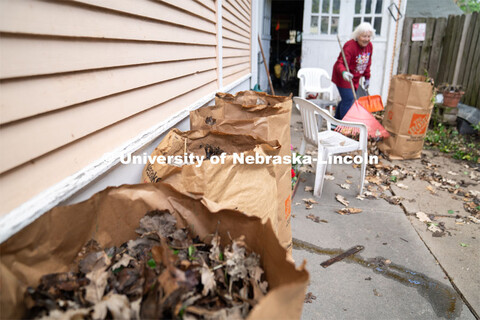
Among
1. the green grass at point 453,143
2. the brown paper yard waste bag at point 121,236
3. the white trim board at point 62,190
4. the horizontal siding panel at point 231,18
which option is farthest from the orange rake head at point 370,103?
the brown paper yard waste bag at point 121,236

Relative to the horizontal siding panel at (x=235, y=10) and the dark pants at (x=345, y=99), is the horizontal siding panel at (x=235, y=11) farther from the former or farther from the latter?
the dark pants at (x=345, y=99)

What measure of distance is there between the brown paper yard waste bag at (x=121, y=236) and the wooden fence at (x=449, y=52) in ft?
21.9

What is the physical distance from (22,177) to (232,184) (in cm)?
80

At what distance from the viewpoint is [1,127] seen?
94cm

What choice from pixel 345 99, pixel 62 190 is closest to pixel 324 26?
pixel 345 99

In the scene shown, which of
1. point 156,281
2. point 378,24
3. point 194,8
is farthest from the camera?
point 378,24

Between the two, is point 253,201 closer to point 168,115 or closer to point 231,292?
point 231,292

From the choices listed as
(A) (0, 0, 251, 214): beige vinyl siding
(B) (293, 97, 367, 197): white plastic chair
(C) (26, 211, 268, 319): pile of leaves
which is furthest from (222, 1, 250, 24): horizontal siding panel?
(C) (26, 211, 268, 319): pile of leaves

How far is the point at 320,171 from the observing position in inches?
134

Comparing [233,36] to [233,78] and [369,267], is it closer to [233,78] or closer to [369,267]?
[233,78]

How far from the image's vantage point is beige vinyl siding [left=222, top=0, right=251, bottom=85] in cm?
413

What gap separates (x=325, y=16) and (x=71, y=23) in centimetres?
741

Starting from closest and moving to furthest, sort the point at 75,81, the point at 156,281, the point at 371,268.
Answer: the point at 156,281 < the point at 75,81 < the point at 371,268

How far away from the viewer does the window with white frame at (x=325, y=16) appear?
23.8 ft
